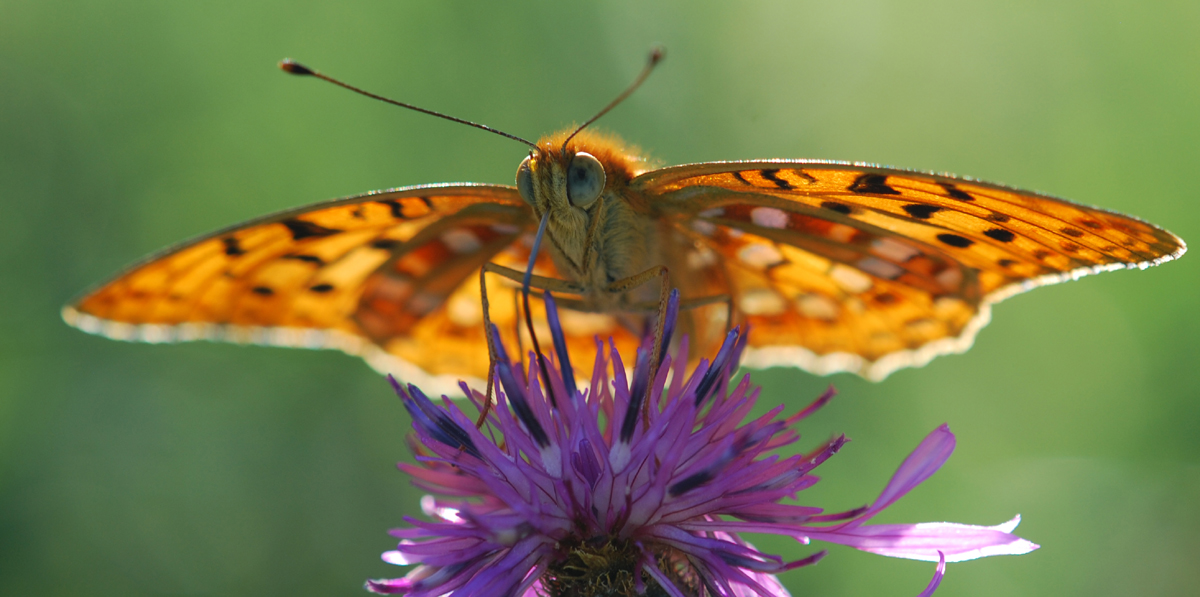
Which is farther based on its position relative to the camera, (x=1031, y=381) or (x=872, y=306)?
(x=1031, y=381)

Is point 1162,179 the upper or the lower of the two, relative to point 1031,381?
upper

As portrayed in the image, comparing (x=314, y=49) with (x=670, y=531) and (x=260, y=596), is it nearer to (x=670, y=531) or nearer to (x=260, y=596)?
(x=260, y=596)

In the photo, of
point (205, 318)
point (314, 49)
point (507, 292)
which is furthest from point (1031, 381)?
point (314, 49)

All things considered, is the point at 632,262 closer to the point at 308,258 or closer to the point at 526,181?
the point at 526,181

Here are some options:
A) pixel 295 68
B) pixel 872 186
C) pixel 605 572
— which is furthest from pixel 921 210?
pixel 295 68

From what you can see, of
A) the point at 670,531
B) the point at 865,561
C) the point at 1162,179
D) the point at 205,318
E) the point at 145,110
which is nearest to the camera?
the point at 670,531

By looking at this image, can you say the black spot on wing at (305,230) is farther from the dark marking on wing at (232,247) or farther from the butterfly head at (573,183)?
the butterfly head at (573,183)

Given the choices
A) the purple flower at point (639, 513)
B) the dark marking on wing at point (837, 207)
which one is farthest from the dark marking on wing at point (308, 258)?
the dark marking on wing at point (837, 207)

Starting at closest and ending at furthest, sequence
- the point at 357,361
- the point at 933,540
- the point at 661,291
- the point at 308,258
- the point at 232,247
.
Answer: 1. the point at 933,540
2. the point at 661,291
3. the point at 232,247
4. the point at 308,258
5. the point at 357,361
